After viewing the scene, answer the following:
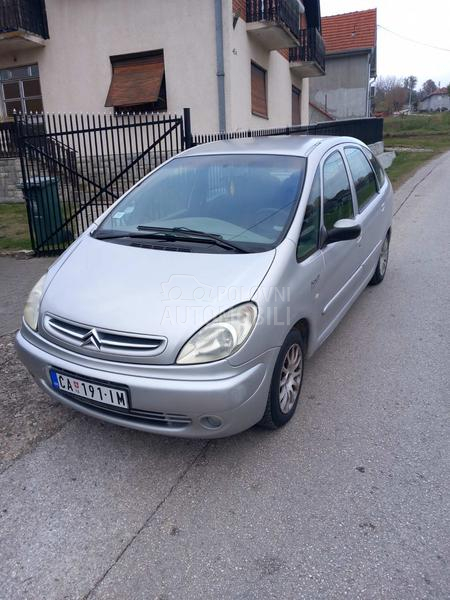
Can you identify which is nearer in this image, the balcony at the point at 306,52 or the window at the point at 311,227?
the window at the point at 311,227

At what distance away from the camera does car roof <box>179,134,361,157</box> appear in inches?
150

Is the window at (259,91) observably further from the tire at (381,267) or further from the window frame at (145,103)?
the tire at (381,267)

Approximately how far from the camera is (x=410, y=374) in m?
3.74

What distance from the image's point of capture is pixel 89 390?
2.62 meters

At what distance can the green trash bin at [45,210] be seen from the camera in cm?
723

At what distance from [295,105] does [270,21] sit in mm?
7904

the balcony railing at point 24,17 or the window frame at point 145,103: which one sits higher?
the balcony railing at point 24,17

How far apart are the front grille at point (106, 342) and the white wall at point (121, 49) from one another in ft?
34.9

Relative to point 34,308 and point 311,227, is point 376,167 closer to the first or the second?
point 311,227

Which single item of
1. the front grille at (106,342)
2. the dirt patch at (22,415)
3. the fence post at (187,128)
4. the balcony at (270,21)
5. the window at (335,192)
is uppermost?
the balcony at (270,21)

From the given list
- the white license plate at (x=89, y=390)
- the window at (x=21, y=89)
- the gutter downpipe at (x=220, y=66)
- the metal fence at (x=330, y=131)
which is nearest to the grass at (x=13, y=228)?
the metal fence at (x=330, y=131)

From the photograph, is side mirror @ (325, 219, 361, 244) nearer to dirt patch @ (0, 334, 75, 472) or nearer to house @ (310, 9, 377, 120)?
dirt patch @ (0, 334, 75, 472)

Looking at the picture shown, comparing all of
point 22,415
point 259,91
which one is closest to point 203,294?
point 22,415

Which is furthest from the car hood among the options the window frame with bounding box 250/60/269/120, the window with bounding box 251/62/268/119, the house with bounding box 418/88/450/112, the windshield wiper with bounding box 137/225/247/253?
the house with bounding box 418/88/450/112
